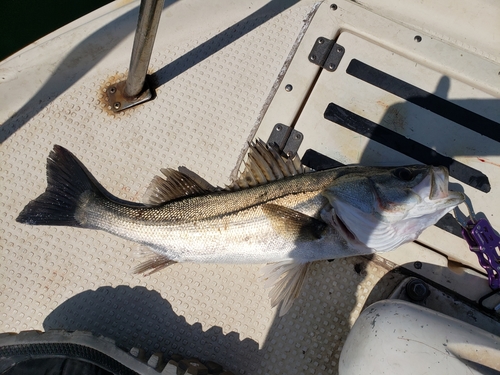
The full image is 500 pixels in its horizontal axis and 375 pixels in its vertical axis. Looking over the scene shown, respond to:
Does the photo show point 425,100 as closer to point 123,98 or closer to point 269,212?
point 269,212

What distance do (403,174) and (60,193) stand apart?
7.02 ft

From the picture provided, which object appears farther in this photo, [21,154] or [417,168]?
[21,154]

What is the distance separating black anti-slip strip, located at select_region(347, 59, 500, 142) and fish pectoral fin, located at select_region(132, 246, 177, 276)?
1846 millimetres

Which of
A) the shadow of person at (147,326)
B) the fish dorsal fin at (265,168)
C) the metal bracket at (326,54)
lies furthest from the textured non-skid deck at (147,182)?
the fish dorsal fin at (265,168)

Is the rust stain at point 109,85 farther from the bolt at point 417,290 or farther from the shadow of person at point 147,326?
the bolt at point 417,290

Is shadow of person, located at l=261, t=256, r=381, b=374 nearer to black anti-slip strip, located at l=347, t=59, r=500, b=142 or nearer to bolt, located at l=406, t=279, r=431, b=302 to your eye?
bolt, located at l=406, t=279, r=431, b=302

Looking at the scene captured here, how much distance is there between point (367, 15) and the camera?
8.80 ft

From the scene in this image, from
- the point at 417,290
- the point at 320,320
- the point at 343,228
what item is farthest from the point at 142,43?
the point at 417,290

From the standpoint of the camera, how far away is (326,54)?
8.60ft

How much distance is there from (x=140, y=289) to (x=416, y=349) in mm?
1716

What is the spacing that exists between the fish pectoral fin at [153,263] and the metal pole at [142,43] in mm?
1129

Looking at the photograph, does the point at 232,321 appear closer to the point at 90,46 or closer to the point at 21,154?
the point at 21,154

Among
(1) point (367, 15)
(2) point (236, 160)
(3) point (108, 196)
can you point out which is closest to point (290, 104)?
(2) point (236, 160)

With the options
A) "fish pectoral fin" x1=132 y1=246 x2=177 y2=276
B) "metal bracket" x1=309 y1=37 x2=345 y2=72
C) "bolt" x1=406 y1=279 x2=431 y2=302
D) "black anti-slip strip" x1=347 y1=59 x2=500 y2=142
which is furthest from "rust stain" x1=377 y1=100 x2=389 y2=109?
"fish pectoral fin" x1=132 y1=246 x2=177 y2=276
